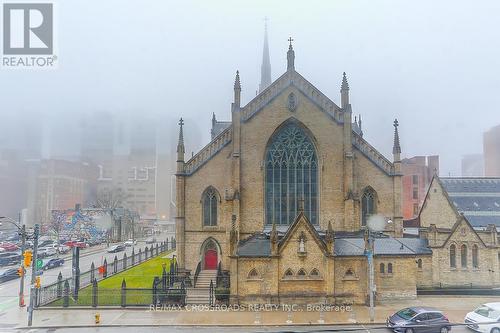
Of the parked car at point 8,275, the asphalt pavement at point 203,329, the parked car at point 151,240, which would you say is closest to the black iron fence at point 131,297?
the asphalt pavement at point 203,329

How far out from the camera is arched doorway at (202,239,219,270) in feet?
123

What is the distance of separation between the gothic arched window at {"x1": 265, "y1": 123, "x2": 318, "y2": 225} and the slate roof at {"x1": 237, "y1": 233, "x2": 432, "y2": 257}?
12.1 ft

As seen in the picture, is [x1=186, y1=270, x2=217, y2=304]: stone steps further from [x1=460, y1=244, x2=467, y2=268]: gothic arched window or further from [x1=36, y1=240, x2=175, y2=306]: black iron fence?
[x1=460, y1=244, x2=467, y2=268]: gothic arched window

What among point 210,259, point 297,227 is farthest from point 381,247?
point 210,259

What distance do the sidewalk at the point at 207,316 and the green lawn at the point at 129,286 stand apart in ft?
4.10

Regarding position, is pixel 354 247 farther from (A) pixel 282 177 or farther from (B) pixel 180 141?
(B) pixel 180 141

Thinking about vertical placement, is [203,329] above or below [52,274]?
above

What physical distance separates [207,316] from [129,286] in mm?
12767

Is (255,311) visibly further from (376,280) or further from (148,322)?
(376,280)

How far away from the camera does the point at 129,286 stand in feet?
122

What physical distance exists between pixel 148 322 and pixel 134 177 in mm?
14188

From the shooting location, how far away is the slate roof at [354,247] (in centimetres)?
3027

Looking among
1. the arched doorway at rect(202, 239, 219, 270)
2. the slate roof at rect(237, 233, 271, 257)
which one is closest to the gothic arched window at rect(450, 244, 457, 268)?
the slate roof at rect(237, 233, 271, 257)

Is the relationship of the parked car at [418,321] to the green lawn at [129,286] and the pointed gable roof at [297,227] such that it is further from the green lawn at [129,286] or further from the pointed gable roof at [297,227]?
the green lawn at [129,286]
